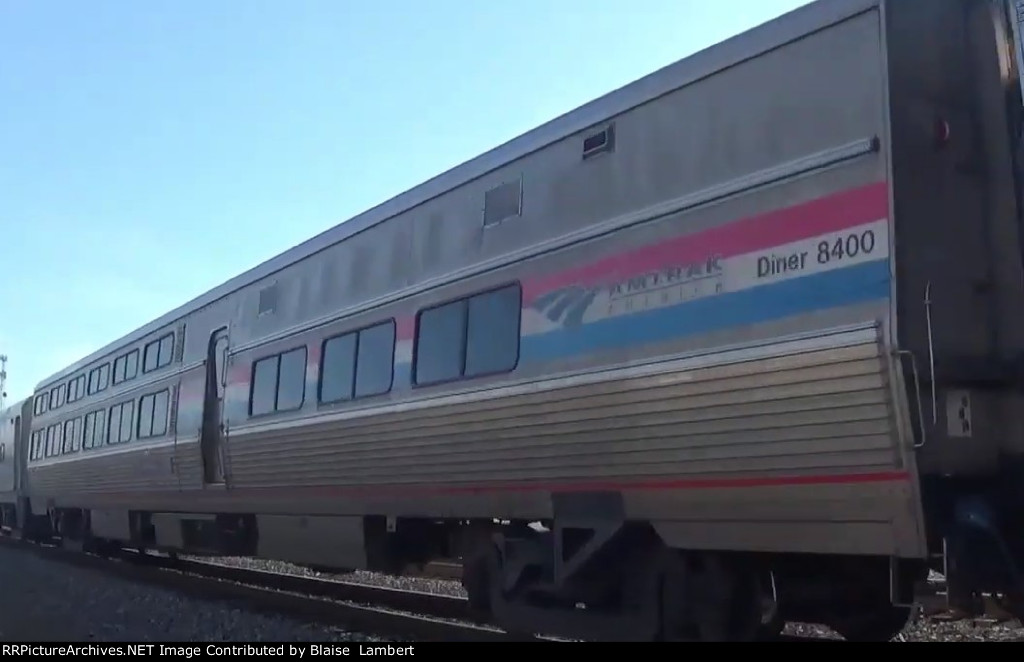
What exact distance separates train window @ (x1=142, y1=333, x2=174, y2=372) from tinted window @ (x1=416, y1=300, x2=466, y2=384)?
7.25m

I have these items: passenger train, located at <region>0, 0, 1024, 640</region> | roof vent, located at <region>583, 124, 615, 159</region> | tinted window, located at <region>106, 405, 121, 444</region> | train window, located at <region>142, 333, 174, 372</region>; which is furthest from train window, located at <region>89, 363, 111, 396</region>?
roof vent, located at <region>583, 124, 615, 159</region>

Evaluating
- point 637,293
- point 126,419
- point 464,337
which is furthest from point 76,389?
point 637,293

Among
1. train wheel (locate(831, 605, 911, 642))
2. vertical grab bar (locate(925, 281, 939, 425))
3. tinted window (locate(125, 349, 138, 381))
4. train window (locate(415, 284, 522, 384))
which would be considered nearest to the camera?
vertical grab bar (locate(925, 281, 939, 425))

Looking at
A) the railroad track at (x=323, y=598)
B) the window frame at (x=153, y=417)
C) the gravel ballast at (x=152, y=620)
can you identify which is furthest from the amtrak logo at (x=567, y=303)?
the window frame at (x=153, y=417)

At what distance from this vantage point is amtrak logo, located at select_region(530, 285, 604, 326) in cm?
639

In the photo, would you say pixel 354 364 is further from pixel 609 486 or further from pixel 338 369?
pixel 609 486

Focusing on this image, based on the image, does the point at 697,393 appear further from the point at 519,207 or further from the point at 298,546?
→ the point at 298,546

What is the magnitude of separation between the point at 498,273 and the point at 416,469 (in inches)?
69.4

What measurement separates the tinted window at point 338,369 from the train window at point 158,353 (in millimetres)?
5478

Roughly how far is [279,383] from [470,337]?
3.67 meters

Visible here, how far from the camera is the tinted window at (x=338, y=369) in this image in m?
9.01

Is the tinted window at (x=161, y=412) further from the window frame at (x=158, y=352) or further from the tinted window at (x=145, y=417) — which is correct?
the window frame at (x=158, y=352)

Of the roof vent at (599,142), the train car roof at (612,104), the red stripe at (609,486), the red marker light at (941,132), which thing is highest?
the train car roof at (612,104)

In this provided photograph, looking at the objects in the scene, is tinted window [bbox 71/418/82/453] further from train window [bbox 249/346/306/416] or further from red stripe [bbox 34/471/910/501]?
red stripe [bbox 34/471/910/501]
